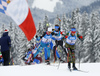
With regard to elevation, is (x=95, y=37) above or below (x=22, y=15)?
below

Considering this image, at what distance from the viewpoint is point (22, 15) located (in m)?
8.49

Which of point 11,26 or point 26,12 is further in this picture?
point 11,26

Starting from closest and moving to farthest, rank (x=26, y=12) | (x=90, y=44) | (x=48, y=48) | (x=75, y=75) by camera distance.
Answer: (x=75, y=75), (x=26, y=12), (x=48, y=48), (x=90, y=44)

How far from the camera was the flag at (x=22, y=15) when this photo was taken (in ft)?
26.6

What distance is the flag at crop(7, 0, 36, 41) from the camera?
8.11 meters

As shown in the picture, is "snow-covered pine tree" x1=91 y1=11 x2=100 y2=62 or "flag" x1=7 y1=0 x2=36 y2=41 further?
"snow-covered pine tree" x1=91 y1=11 x2=100 y2=62

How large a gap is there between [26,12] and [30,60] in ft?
23.6

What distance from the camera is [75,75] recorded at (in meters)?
6.40

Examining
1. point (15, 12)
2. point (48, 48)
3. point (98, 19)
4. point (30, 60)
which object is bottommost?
point (30, 60)

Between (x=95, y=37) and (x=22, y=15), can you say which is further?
(x=95, y=37)

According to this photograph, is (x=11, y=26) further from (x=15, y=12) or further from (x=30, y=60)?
(x=15, y=12)

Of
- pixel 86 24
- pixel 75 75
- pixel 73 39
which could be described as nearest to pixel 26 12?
pixel 73 39

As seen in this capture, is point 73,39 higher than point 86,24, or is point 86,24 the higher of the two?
point 86,24

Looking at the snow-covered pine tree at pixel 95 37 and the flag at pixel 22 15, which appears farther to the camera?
the snow-covered pine tree at pixel 95 37
